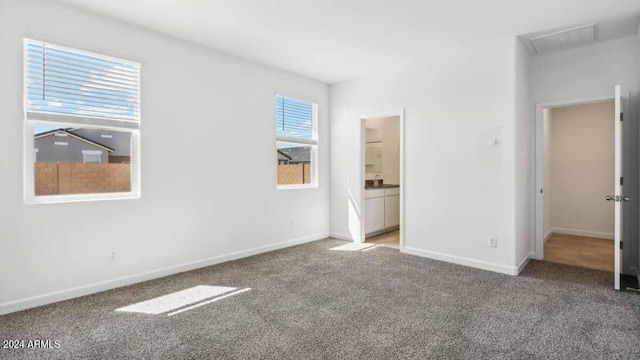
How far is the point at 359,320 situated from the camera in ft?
8.59

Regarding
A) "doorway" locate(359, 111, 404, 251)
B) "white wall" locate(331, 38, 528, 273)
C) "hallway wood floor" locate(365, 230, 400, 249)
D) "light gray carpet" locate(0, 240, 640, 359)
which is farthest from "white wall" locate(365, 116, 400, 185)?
"light gray carpet" locate(0, 240, 640, 359)

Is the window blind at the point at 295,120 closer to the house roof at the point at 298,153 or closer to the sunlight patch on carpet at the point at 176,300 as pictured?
the house roof at the point at 298,153

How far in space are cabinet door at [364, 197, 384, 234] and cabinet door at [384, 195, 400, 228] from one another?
0.14 meters

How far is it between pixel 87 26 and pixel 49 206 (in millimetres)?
1697

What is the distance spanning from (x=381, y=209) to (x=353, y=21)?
351 centimetres

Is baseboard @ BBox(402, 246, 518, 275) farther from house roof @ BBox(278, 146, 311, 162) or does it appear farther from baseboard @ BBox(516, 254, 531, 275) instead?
house roof @ BBox(278, 146, 311, 162)

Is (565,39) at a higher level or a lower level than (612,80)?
higher

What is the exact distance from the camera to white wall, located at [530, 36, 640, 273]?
12.2ft

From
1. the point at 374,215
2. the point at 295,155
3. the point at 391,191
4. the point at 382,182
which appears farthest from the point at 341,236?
the point at 382,182

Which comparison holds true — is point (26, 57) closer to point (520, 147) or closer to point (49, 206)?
point (49, 206)

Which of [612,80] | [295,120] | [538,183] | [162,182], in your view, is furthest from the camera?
[295,120]

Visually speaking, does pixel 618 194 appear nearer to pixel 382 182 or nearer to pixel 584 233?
pixel 584 233

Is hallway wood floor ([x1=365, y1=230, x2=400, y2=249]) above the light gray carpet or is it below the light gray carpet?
above

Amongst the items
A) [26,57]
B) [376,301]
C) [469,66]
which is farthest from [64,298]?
[469,66]
